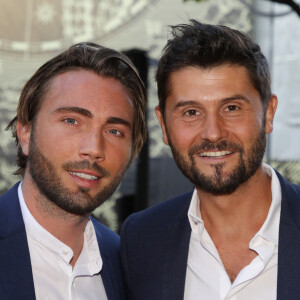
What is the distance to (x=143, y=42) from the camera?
6.16 metres

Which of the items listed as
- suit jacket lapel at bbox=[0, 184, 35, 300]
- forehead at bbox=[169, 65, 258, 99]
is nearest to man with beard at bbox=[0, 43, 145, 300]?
suit jacket lapel at bbox=[0, 184, 35, 300]

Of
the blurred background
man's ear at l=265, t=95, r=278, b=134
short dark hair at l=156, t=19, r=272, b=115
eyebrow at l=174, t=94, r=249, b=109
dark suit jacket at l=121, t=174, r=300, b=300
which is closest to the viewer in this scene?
dark suit jacket at l=121, t=174, r=300, b=300

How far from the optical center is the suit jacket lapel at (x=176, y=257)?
250cm

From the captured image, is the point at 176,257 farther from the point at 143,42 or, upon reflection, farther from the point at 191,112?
the point at 143,42

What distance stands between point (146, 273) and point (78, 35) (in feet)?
13.1

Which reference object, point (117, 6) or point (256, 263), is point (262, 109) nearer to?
point (256, 263)

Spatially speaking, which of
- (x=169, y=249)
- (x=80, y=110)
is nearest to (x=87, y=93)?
(x=80, y=110)

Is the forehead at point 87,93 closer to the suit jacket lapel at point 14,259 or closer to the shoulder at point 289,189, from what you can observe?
the suit jacket lapel at point 14,259

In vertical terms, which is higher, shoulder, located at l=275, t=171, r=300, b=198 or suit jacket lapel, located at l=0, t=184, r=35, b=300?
shoulder, located at l=275, t=171, r=300, b=198

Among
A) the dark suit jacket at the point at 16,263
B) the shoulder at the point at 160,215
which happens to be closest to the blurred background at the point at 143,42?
the shoulder at the point at 160,215

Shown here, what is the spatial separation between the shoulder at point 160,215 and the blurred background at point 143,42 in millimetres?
1931

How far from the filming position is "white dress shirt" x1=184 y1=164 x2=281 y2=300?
2354 millimetres

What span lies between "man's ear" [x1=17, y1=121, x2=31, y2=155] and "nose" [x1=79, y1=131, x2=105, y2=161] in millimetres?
394

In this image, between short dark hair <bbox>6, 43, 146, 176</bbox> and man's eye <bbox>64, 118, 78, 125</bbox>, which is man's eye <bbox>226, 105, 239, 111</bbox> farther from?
man's eye <bbox>64, 118, 78, 125</bbox>
